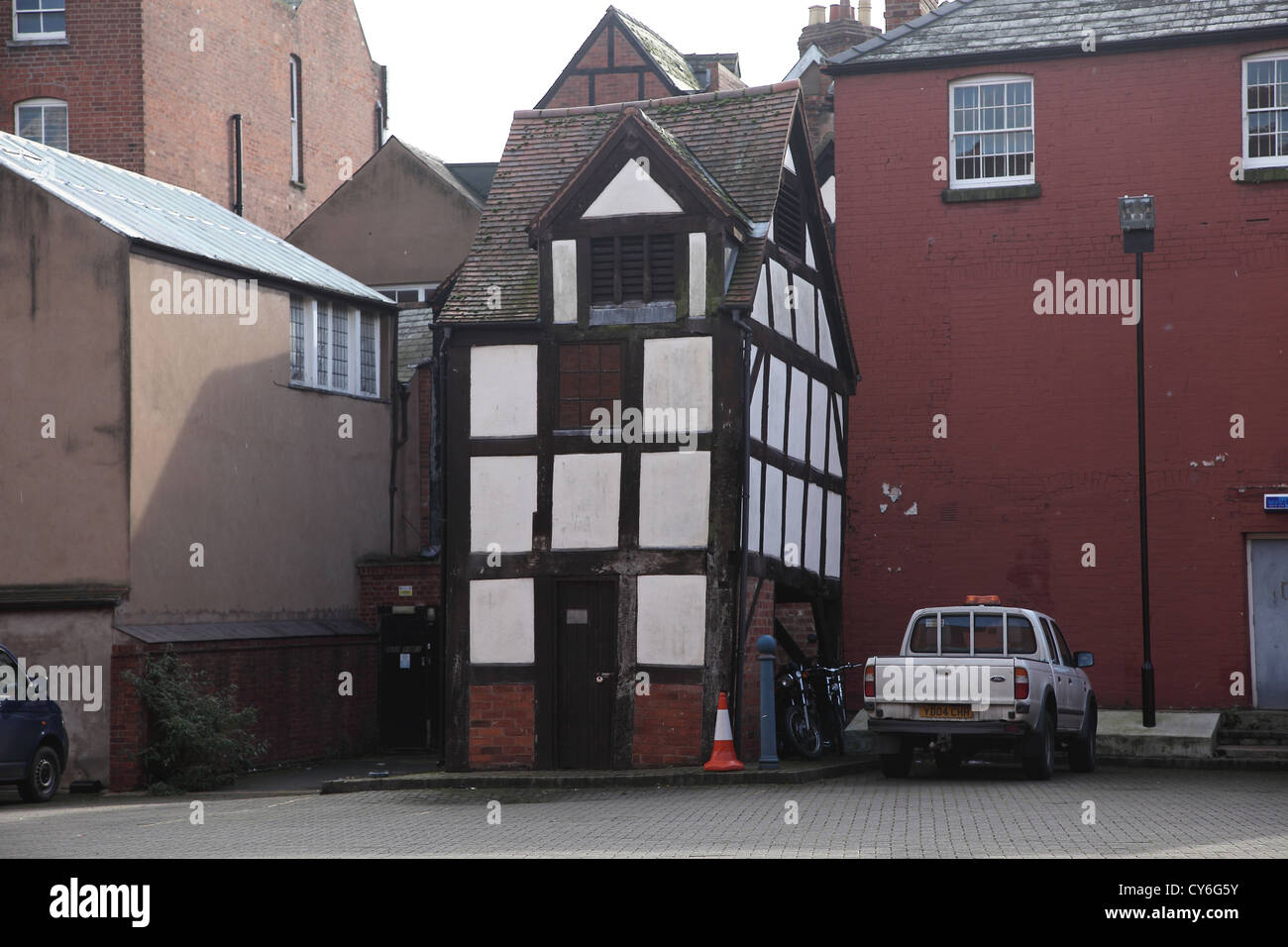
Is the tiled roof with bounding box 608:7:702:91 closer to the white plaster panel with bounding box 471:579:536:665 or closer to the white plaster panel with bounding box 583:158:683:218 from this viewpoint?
the white plaster panel with bounding box 583:158:683:218

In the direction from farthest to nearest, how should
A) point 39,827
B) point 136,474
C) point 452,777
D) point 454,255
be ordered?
point 454,255 < point 136,474 < point 452,777 < point 39,827

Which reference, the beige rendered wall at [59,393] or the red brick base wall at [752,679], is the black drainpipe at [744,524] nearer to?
the red brick base wall at [752,679]

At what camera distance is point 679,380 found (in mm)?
20297

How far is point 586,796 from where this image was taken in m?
17.8

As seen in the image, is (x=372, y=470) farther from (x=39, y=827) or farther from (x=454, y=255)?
(x=39, y=827)

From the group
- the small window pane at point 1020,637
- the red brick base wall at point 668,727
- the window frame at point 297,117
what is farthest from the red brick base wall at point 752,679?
the window frame at point 297,117

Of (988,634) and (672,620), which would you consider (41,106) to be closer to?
(672,620)

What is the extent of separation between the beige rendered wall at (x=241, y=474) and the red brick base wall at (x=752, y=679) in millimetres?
7790

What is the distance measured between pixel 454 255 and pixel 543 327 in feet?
52.2

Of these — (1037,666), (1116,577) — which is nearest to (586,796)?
(1037,666)

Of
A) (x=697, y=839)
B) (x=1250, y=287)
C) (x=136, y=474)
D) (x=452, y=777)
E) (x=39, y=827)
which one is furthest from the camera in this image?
(x=1250, y=287)

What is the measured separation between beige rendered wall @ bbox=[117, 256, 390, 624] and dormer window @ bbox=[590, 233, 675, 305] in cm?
601

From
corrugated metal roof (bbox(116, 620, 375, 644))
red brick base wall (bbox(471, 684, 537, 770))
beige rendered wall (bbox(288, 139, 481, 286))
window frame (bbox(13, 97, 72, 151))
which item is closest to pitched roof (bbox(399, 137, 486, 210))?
beige rendered wall (bbox(288, 139, 481, 286))

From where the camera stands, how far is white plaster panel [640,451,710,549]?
20.0 meters
